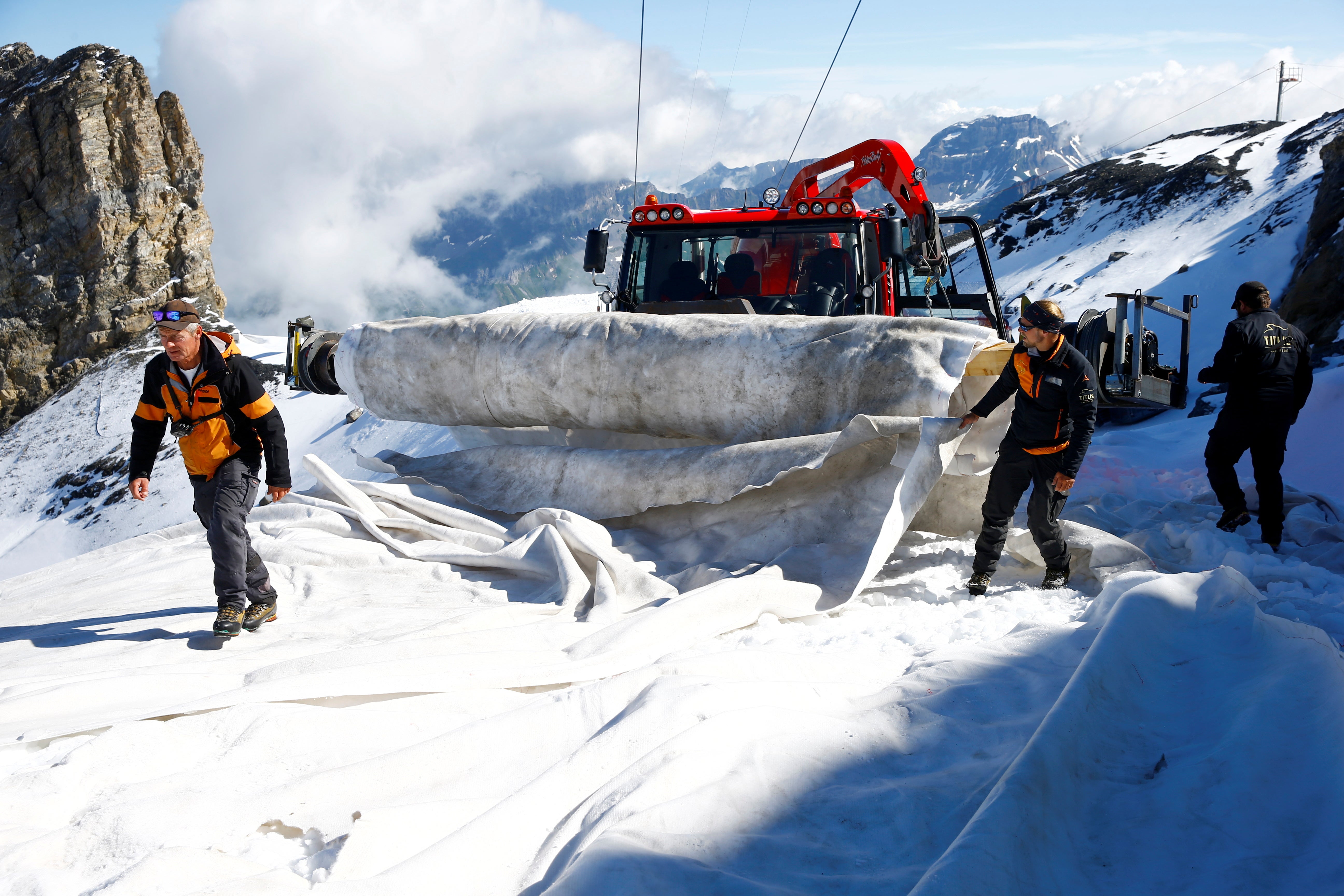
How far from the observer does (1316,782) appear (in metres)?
1.84

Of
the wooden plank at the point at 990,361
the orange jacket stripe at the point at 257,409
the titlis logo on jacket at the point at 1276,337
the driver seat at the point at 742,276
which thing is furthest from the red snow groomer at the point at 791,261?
the orange jacket stripe at the point at 257,409

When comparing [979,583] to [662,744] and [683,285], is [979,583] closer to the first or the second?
[662,744]

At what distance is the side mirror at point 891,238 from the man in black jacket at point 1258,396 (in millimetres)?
1835

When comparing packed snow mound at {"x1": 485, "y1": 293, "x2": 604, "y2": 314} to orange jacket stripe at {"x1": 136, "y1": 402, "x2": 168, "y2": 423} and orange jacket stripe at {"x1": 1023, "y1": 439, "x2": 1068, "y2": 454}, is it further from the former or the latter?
orange jacket stripe at {"x1": 1023, "y1": 439, "x2": 1068, "y2": 454}

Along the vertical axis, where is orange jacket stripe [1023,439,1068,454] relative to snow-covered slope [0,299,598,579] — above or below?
above

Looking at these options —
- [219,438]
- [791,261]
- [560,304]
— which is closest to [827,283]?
[791,261]

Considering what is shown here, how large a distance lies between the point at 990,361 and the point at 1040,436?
0.55m

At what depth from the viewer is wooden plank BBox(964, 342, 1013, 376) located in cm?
409

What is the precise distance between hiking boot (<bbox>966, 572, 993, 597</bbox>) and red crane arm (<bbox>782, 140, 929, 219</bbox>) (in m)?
2.77

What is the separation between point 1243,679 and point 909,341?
203 centimetres

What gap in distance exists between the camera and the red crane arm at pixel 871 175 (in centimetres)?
631

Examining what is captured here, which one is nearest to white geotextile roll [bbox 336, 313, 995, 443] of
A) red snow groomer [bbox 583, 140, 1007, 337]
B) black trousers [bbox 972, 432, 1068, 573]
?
black trousers [bbox 972, 432, 1068, 573]

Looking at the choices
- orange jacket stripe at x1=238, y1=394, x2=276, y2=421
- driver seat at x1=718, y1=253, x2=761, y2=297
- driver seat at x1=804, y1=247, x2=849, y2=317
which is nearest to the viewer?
orange jacket stripe at x1=238, y1=394, x2=276, y2=421

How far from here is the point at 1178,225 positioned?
15.9 m
